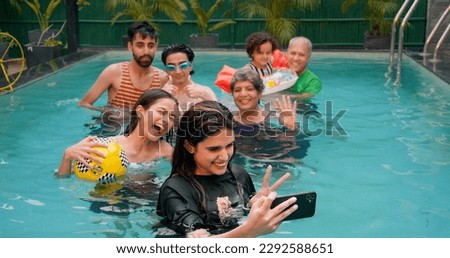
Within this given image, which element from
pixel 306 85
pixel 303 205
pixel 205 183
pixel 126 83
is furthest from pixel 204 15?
pixel 303 205

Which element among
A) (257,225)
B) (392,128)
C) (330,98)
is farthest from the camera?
(330,98)

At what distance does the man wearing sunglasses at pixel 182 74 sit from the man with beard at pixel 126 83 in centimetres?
51

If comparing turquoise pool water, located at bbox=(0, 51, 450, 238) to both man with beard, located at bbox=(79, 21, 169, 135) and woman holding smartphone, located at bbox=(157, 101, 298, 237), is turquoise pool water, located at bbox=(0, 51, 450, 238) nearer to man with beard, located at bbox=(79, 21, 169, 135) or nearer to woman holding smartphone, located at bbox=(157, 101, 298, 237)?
man with beard, located at bbox=(79, 21, 169, 135)

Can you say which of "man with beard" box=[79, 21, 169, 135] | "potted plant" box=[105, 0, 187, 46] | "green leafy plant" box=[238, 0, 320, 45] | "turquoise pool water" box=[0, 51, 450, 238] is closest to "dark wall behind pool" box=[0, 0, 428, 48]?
"green leafy plant" box=[238, 0, 320, 45]

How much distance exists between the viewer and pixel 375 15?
50.7 feet

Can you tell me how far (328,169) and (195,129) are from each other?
9.78ft

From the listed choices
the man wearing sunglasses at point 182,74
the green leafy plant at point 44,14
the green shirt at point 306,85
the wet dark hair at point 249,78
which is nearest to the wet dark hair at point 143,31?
the man wearing sunglasses at point 182,74

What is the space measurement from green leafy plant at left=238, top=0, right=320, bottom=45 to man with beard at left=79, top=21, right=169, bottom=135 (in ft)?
23.5

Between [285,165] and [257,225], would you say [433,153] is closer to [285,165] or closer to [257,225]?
[285,165]

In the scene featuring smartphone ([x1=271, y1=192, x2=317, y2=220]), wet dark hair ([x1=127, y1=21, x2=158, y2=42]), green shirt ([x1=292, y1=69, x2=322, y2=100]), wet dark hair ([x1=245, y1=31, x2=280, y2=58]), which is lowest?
green shirt ([x1=292, y1=69, x2=322, y2=100])

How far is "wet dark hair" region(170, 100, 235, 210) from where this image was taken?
371 cm

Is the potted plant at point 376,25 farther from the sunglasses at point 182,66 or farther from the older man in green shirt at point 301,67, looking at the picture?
the sunglasses at point 182,66

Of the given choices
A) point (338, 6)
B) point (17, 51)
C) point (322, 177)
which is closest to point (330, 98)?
point (322, 177)

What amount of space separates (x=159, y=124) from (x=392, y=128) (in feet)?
12.9
